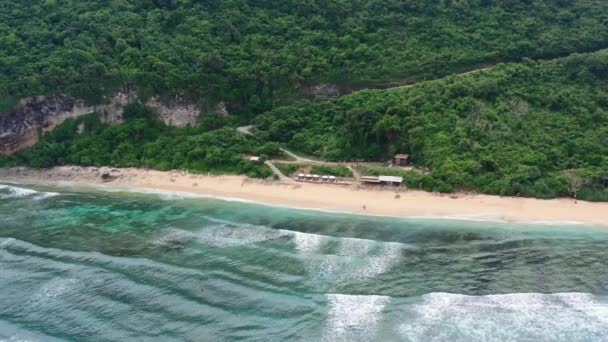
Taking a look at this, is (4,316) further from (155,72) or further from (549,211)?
(549,211)

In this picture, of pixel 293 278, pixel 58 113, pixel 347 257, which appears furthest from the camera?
pixel 58 113

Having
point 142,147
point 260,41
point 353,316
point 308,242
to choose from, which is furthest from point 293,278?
point 260,41

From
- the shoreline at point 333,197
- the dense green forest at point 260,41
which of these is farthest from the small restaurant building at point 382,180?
the dense green forest at point 260,41

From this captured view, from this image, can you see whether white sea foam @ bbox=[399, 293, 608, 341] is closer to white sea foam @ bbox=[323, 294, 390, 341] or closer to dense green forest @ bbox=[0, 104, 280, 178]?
white sea foam @ bbox=[323, 294, 390, 341]

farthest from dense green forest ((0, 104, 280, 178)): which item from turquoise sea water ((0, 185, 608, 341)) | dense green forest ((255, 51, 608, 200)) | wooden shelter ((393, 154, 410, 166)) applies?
wooden shelter ((393, 154, 410, 166))

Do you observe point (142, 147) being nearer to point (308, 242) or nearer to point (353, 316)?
point (308, 242)

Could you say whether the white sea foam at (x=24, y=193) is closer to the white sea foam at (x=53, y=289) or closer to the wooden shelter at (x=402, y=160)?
the white sea foam at (x=53, y=289)
